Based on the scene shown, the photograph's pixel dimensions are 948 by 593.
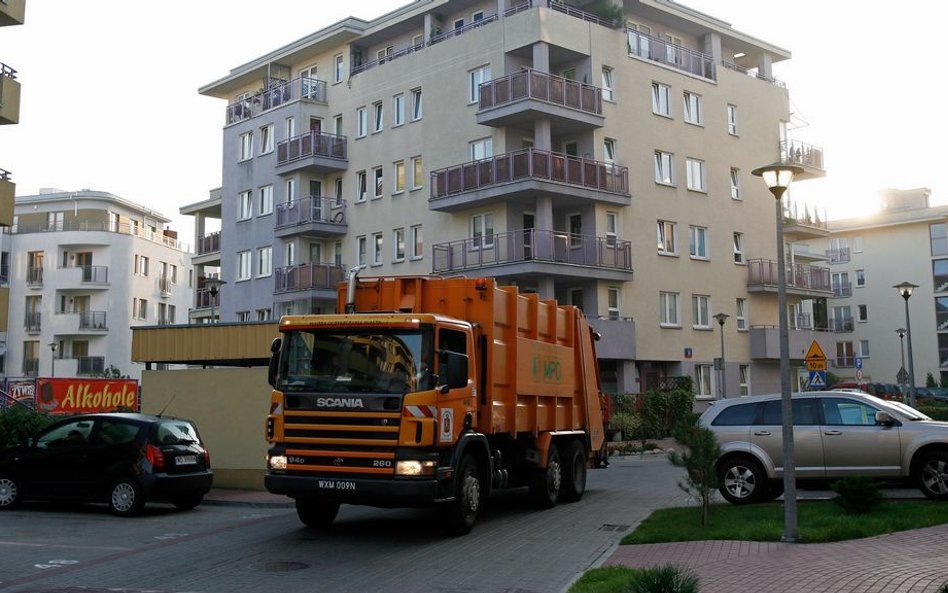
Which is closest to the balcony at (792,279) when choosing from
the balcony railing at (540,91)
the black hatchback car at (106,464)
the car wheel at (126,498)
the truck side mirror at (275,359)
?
the balcony railing at (540,91)

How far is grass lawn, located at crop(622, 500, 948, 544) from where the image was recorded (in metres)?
12.0

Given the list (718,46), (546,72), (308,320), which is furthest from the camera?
(718,46)

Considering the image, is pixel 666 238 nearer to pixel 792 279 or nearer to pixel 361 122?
pixel 792 279

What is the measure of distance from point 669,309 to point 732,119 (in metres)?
10.6

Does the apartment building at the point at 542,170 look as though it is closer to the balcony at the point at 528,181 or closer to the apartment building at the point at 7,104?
the balcony at the point at 528,181

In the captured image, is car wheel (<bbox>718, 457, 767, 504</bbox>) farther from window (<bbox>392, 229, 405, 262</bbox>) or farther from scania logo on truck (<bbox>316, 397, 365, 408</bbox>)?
window (<bbox>392, 229, 405, 262</bbox>)

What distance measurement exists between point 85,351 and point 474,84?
135 ft

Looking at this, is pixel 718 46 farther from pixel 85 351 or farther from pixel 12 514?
pixel 85 351

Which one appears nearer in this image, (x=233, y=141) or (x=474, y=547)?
(x=474, y=547)

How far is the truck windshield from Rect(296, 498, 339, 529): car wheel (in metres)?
2.10

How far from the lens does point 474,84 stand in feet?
135

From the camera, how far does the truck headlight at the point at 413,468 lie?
39.0 ft

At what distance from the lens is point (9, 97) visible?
27.7 m

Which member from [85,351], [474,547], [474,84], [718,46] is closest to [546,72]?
[474,84]
